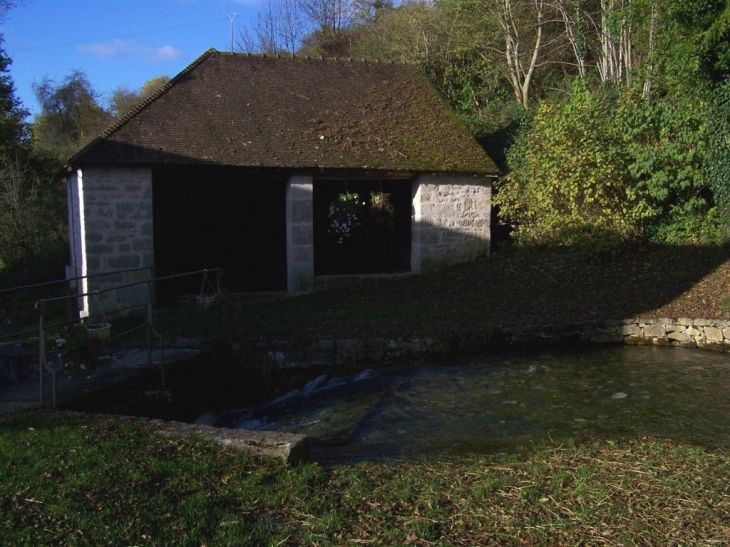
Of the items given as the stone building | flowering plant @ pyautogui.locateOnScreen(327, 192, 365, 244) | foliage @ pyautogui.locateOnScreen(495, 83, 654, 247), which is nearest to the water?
foliage @ pyautogui.locateOnScreen(495, 83, 654, 247)

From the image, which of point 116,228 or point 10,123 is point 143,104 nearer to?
point 116,228

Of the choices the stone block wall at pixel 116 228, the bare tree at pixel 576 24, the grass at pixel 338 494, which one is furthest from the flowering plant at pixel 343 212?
the grass at pixel 338 494

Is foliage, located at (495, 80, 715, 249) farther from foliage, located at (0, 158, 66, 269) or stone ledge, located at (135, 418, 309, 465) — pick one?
foliage, located at (0, 158, 66, 269)

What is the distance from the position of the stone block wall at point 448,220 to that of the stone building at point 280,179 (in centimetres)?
2

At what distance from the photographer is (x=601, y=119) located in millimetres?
13148

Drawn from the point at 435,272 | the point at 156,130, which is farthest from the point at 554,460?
the point at 156,130

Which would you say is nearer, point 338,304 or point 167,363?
point 167,363

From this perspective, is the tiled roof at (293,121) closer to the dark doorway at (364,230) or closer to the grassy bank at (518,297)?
the dark doorway at (364,230)

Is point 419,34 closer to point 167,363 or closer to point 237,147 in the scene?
point 237,147

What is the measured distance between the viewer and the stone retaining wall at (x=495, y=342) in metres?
8.48

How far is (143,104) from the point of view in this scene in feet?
40.6

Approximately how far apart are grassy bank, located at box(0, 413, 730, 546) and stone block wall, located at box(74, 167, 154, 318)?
6.93 m

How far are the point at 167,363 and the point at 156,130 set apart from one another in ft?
19.9

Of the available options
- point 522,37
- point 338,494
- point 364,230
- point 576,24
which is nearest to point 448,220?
point 364,230
